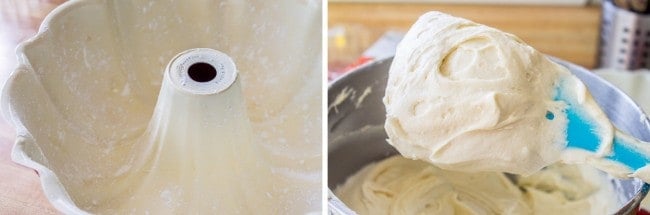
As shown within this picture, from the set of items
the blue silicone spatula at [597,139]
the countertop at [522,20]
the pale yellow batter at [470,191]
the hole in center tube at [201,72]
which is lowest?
the countertop at [522,20]

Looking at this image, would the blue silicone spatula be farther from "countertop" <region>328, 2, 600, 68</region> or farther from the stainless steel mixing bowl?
"countertop" <region>328, 2, 600, 68</region>

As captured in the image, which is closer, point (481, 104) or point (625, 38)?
point (481, 104)

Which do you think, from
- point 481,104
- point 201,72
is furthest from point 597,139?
point 201,72

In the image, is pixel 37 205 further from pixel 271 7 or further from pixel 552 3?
pixel 552 3

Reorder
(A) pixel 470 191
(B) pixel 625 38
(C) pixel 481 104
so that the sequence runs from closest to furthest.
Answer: (C) pixel 481 104 → (A) pixel 470 191 → (B) pixel 625 38

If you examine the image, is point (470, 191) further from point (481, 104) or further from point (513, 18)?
point (513, 18)

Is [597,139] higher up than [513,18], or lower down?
higher up

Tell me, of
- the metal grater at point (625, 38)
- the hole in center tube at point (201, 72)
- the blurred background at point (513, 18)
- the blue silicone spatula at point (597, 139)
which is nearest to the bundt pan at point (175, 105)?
the hole in center tube at point (201, 72)

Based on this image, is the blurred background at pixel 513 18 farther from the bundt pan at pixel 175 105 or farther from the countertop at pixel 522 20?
the bundt pan at pixel 175 105
